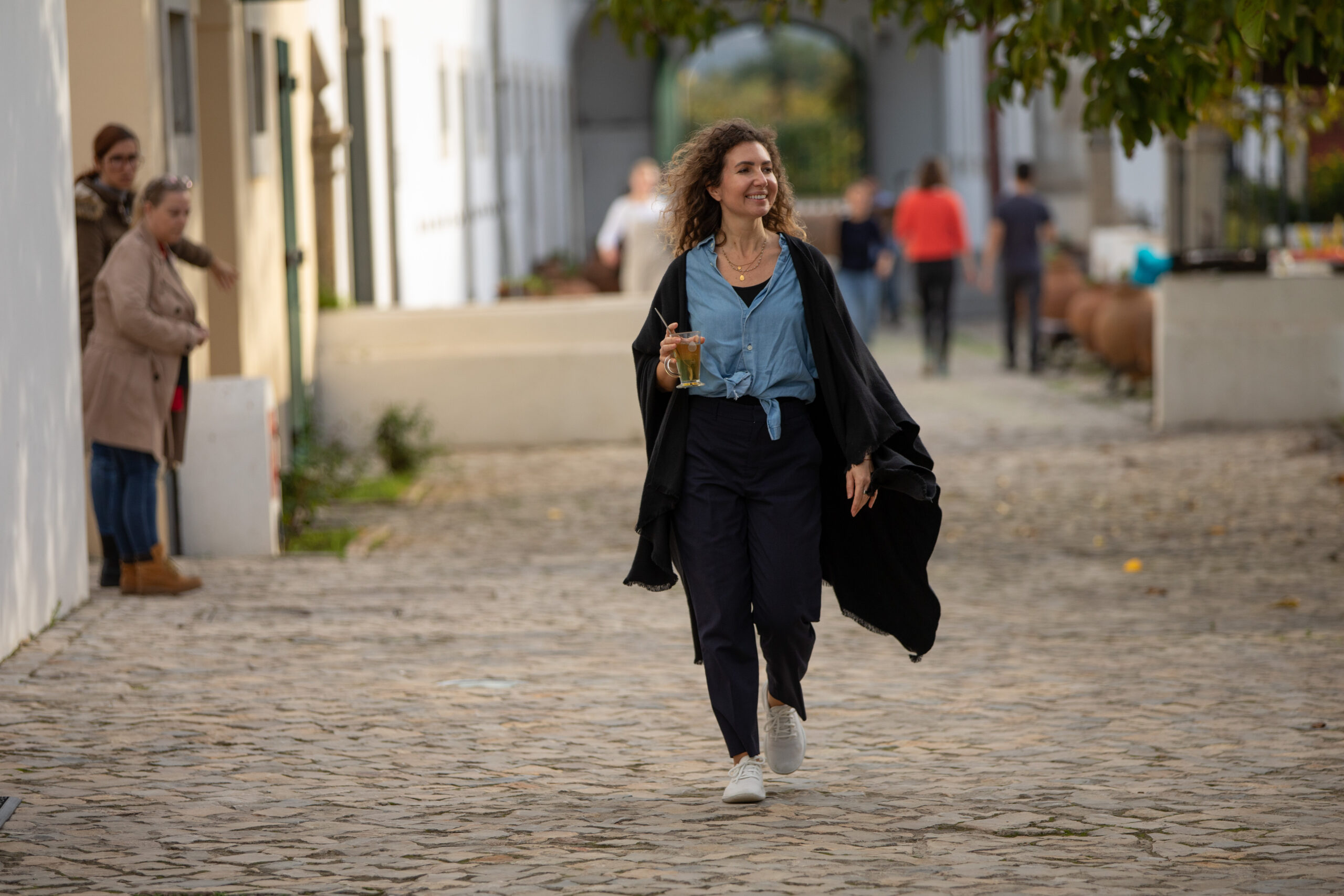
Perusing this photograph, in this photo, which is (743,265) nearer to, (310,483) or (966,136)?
(310,483)

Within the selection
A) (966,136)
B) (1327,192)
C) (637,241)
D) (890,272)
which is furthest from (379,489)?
(966,136)

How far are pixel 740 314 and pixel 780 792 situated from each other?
130 centimetres

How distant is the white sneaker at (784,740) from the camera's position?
5.45m

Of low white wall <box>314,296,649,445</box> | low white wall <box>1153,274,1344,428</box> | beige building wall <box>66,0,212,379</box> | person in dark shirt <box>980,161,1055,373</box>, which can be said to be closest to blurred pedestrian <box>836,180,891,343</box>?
person in dark shirt <box>980,161,1055,373</box>

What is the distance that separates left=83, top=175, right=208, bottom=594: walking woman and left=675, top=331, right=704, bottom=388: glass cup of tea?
375 centimetres

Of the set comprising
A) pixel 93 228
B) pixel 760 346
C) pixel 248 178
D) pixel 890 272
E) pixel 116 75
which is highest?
pixel 116 75

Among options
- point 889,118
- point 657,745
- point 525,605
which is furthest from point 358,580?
point 889,118

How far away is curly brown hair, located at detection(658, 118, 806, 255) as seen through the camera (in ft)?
17.5

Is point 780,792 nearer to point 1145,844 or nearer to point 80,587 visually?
point 1145,844

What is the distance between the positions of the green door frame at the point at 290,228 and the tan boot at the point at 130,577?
4137 mm

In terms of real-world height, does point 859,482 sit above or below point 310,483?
above

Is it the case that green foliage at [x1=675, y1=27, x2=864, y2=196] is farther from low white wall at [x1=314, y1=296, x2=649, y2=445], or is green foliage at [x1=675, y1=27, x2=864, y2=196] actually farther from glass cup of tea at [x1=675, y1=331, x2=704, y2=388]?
glass cup of tea at [x1=675, y1=331, x2=704, y2=388]

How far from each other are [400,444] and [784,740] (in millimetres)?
7862

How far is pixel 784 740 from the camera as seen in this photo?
5461 millimetres
